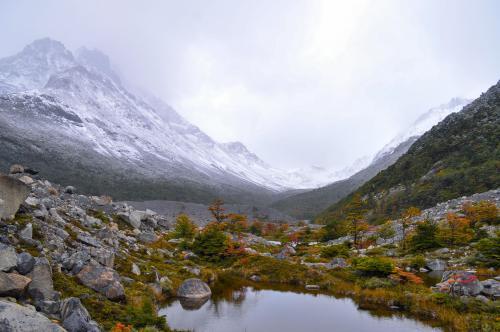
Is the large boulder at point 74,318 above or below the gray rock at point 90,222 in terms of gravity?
below

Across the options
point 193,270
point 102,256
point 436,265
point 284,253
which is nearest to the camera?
point 102,256

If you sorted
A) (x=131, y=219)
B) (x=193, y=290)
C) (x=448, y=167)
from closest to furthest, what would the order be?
(x=193, y=290) → (x=131, y=219) → (x=448, y=167)

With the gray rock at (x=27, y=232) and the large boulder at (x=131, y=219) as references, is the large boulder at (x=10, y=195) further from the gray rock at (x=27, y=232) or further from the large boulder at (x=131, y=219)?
the large boulder at (x=131, y=219)

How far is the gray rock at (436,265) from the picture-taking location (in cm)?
4018

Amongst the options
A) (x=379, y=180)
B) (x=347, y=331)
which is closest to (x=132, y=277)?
(x=347, y=331)

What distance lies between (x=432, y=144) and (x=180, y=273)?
9940 centimetres

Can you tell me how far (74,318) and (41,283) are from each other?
253 cm

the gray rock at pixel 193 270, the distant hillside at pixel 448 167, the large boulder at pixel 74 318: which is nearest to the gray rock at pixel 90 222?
the gray rock at pixel 193 270

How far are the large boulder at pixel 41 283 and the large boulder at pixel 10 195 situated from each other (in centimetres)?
466

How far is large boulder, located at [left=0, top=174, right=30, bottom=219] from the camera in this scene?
1897 cm

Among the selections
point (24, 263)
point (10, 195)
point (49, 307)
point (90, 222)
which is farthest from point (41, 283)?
point (90, 222)

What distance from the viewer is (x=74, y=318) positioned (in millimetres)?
13703

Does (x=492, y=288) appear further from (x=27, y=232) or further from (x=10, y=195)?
(x=10, y=195)

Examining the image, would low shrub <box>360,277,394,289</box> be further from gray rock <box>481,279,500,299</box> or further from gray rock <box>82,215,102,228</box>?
gray rock <box>82,215,102,228</box>
